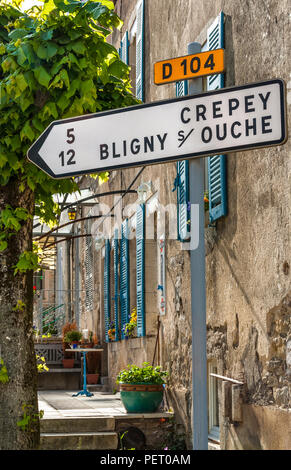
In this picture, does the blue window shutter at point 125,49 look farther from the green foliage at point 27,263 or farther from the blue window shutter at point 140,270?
the green foliage at point 27,263

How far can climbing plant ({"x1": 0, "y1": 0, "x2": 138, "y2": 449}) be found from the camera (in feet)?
14.9

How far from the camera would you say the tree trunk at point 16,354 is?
4491 mm

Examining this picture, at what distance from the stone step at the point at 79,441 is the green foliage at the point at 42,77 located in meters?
3.62

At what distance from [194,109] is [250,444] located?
12.6ft

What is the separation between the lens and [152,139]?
281 cm

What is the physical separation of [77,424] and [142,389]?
0.84m

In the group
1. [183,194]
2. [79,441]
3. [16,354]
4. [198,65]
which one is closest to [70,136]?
[198,65]

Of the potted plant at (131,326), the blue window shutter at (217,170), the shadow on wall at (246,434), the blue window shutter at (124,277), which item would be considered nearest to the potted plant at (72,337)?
the blue window shutter at (124,277)

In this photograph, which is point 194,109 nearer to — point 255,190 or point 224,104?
point 224,104

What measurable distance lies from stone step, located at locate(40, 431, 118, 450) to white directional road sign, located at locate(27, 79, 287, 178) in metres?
5.25

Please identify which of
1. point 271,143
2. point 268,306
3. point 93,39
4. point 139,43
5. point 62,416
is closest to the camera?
point 271,143

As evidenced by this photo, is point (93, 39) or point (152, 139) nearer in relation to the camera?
point (152, 139)

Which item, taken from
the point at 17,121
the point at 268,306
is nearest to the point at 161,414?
the point at 268,306

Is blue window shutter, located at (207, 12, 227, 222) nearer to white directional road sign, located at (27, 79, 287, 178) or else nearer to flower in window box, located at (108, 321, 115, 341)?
white directional road sign, located at (27, 79, 287, 178)
